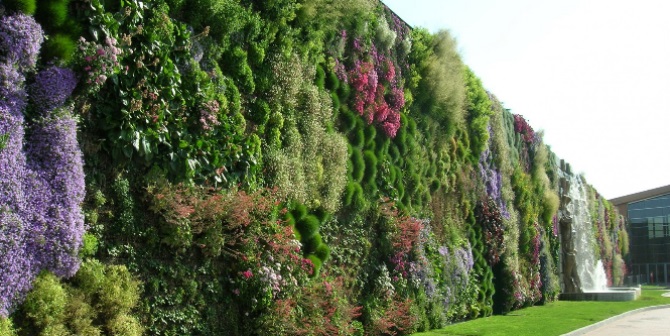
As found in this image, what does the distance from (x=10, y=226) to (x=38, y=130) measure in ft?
3.01

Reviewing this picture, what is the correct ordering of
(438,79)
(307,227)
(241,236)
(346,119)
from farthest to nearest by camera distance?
(438,79), (346,119), (307,227), (241,236)

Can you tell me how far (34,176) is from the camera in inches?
236

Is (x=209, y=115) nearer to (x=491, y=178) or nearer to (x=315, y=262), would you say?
(x=315, y=262)

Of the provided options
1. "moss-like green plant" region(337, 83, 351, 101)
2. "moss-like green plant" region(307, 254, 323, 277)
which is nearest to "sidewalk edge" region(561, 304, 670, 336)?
"moss-like green plant" region(307, 254, 323, 277)

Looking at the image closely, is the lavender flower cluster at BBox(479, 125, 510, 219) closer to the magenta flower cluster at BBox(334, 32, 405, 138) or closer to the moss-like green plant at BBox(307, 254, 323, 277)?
the magenta flower cluster at BBox(334, 32, 405, 138)

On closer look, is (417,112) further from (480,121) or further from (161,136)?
(161,136)

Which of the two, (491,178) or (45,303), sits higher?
(491,178)

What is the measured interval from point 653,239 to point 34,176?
190ft

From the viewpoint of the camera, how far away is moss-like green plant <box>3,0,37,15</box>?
232 inches

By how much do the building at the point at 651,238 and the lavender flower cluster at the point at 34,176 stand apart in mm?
55927

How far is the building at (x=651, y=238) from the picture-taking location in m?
56.0

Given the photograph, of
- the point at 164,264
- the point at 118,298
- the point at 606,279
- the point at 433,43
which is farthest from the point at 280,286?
the point at 606,279

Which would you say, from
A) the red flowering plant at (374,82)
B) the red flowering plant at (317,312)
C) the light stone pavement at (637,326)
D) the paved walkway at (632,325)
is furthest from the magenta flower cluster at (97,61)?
the light stone pavement at (637,326)

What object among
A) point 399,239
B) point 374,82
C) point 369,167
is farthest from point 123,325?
point 374,82
